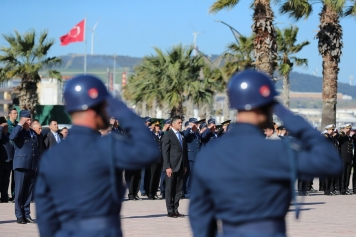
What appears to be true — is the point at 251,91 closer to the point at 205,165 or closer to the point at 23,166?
the point at 205,165

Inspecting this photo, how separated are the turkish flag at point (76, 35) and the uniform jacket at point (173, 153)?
167ft

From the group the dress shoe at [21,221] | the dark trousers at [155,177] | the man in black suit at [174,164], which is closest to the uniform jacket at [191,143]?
the dark trousers at [155,177]

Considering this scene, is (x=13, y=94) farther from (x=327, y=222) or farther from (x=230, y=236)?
(x=230, y=236)

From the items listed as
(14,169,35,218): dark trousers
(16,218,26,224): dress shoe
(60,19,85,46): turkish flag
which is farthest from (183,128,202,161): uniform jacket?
(60,19,85,46): turkish flag

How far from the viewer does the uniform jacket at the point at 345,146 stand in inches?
952

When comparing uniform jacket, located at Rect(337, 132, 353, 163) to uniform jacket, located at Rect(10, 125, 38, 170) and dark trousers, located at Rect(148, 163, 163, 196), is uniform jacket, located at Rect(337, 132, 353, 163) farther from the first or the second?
uniform jacket, located at Rect(10, 125, 38, 170)

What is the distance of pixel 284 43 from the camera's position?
43.8 metres

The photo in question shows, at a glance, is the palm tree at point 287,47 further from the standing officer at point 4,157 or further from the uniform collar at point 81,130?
the uniform collar at point 81,130

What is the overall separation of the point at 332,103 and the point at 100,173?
1110 inches

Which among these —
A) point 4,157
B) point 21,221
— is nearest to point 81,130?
point 21,221

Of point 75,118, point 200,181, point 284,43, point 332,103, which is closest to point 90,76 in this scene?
point 75,118

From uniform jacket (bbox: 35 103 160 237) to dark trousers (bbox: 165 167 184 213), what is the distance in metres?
10.7

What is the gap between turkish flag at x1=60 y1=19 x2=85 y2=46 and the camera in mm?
66800

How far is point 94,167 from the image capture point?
477 centimetres
